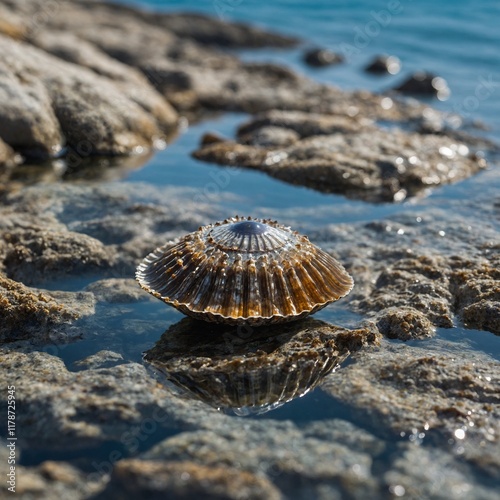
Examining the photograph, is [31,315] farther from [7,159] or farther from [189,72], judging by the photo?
[189,72]

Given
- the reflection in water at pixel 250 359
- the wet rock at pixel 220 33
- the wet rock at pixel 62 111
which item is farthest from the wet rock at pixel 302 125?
the wet rock at pixel 220 33

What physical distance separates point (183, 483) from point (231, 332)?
143 cm

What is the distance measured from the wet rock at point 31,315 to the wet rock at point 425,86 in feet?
32.9

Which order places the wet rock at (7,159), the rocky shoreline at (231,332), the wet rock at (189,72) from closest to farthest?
the rocky shoreline at (231,332) < the wet rock at (7,159) < the wet rock at (189,72)

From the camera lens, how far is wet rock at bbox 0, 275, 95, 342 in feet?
14.2

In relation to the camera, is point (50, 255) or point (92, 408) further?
point (50, 255)

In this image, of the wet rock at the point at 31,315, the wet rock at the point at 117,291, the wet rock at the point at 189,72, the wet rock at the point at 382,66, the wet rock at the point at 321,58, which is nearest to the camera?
the wet rock at the point at 31,315

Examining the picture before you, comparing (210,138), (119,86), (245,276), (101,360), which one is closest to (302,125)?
(210,138)

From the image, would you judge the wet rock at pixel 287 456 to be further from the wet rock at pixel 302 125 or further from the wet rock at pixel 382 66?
the wet rock at pixel 382 66

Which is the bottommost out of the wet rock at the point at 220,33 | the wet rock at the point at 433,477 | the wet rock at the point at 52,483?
the wet rock at the point at 52,483

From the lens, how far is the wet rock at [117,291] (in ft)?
16.0

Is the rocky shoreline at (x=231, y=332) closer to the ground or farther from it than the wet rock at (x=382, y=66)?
closer to the ground

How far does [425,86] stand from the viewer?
12.9 meters

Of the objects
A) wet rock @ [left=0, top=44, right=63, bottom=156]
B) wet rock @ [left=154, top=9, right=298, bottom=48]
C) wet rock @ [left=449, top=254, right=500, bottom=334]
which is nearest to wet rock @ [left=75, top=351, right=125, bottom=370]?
Answer: wet rock @ [left=449, top=254, right=500, bottom=334]
